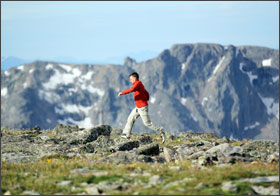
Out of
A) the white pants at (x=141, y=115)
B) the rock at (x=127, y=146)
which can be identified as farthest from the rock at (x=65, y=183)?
the white pants at (x=141, y=115)

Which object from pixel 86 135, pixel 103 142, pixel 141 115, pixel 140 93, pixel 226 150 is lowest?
pixel 226 150

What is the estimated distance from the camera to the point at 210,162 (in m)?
16.8

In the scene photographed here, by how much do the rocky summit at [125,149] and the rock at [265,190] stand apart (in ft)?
13.0

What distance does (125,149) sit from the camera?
75.5 ft

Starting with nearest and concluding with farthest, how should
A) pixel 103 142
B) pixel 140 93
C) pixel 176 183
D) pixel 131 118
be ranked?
pixel 176 183 < pixel 140 93 < pixel 131 118 < pixel 103 142

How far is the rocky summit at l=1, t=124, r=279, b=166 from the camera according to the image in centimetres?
1864

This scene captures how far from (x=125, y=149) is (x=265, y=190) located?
11.4 m

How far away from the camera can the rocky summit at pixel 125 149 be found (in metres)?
18.6

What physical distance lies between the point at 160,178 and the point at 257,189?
3032 millimetres

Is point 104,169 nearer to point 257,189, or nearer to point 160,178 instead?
point 160,178

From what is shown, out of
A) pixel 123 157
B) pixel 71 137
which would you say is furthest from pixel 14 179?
pixel 71 137

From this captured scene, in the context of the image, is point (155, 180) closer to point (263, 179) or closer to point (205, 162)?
point (263, 179)

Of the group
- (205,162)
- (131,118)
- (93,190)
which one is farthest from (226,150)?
(93,190)

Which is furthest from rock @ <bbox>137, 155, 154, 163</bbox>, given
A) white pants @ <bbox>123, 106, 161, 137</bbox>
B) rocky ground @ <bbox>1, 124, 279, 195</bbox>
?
white pants @ <bbox>123, 106, 161, 137</bbox>
